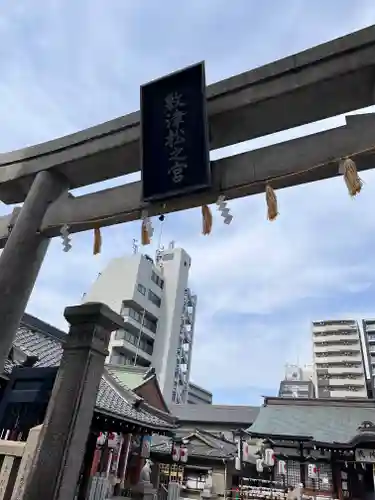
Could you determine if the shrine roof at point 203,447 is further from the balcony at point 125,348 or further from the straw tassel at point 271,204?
the balcony at point 125,348

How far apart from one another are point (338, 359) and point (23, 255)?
77.6 meters

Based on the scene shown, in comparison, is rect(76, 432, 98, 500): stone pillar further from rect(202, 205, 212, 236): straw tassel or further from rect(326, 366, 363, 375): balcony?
rect(326, 366, 363, 375): balcony

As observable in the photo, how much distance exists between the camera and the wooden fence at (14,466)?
399 cm

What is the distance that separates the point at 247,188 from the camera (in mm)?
5574

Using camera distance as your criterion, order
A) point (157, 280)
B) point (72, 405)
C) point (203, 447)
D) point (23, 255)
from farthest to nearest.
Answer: point (157, 280) → point (203, 447) → point (23, 255) → point (72, 405)

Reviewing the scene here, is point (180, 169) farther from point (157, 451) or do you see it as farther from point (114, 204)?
point (157, 451)

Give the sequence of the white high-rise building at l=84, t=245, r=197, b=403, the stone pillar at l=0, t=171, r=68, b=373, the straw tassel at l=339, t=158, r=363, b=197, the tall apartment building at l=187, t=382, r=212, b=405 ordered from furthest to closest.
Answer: the tall apartment building at l=187, t=382, r=212, b=405, the white high-rise building at l=84, t=245, r=197, b=403, the stone pillar at l=0, t=171, r=68, b=373, the straw tassel at l=339, t=158, r=363, b=197

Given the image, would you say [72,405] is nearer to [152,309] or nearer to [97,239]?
[97,239]

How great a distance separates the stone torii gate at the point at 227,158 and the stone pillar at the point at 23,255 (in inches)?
0.6

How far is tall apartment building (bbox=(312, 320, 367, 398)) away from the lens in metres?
70.8

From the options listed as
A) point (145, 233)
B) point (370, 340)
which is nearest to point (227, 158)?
point (145, 233)

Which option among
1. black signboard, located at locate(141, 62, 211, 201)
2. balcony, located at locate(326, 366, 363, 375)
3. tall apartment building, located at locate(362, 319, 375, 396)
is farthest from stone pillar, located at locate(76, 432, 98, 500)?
tall apartment building, located at locate(362, 319, 375, 396)

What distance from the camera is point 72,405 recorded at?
14.4 feet

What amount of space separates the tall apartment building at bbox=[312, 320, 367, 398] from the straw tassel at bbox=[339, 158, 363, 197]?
241ft
